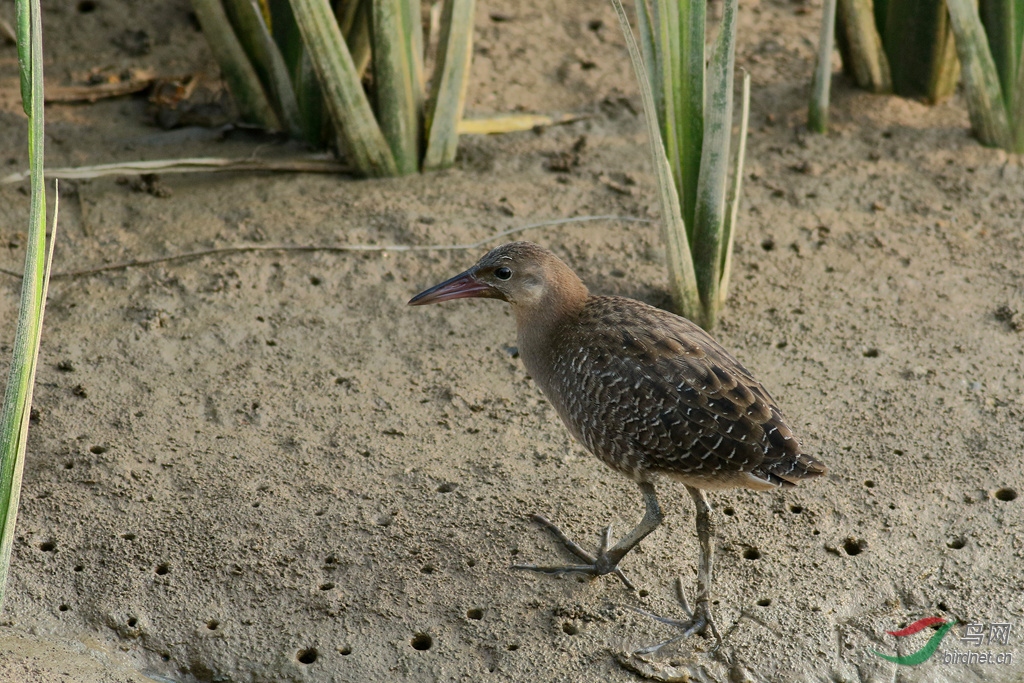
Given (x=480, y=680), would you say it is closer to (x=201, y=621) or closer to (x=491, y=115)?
(x=201, y=621)

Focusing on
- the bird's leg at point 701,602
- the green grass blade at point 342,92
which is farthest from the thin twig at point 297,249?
the bird's leg at point 701,602

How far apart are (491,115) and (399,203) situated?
915 millimetres

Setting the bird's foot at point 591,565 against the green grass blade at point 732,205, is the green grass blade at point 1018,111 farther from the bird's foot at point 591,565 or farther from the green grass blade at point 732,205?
the bird's foot at point 591,565

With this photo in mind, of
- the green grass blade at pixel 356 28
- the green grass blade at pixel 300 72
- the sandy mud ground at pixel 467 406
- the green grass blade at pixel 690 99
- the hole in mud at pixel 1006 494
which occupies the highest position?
the green grass blade at pixel 690 99

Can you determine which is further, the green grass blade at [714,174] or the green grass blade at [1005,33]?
the green grass blade at [1005,33]

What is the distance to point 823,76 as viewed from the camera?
557 cm

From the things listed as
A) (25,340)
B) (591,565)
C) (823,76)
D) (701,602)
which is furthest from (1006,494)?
(25,340)

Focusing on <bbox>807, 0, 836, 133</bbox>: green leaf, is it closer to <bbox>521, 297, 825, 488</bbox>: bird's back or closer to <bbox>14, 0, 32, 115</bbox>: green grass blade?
<bbox>521, 297, 825, 488</bbox>: bird's back

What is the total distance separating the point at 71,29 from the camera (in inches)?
248

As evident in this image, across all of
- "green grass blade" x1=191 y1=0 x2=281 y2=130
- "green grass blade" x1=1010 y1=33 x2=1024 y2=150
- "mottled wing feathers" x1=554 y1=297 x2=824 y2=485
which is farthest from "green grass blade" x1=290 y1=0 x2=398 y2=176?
"green grass blade" x1=1010 y1=33 x2=1024 y2=150

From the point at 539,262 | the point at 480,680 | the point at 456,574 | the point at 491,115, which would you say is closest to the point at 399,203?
the point at 491,115

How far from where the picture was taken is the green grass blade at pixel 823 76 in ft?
17.3

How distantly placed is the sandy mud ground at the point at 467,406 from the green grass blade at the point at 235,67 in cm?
16

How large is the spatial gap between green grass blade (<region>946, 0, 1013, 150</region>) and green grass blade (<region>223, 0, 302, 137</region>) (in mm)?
3157
